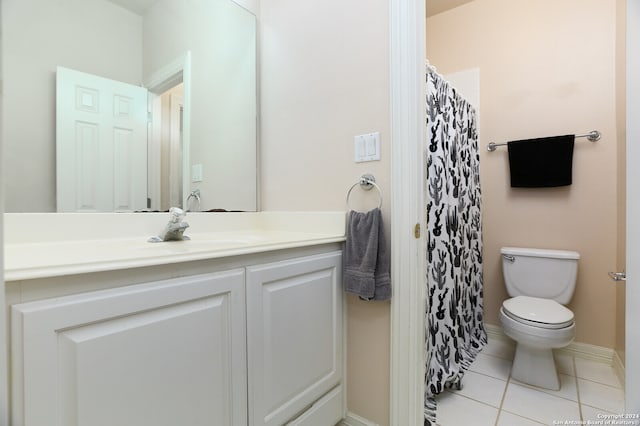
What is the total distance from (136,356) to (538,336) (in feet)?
5.97

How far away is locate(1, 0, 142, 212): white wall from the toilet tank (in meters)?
2.47

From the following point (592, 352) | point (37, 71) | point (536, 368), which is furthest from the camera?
point (592, 352)

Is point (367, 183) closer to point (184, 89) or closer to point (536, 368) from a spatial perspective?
point (184, 89)

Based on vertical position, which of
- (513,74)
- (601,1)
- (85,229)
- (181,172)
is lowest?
(85,229)

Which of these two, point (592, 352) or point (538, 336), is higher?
point (538, 336)

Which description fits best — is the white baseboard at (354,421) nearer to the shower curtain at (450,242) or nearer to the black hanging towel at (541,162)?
the shower curtain at (450,242)

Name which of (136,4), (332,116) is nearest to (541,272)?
(332,116)

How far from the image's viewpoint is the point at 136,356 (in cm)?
70

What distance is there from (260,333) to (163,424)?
1.06 ft

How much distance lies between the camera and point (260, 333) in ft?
3.15

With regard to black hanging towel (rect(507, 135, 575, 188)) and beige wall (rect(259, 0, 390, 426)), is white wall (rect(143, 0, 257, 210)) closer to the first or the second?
beige wall (rect(259, 0, 390, 426))

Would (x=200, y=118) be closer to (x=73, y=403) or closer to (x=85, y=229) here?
(x=85, y=229)

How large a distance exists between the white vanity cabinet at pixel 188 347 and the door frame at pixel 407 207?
0.25 m

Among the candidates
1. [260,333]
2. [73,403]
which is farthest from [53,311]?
[260,333]
